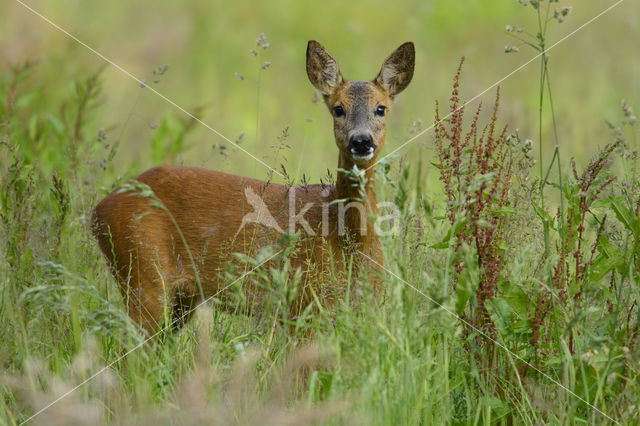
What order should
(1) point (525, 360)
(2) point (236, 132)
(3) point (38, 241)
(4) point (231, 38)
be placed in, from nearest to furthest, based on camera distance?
(1) point (525, 360), (3) point (38, 241), (2) point (236, 132), (4) point (231, 38)

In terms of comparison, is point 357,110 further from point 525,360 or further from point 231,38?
point 231,38

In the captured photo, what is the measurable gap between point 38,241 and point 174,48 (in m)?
5.79

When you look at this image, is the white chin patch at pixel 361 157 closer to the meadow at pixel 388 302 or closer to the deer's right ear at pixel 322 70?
the meadow at pixel 388 302

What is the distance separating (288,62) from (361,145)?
5966 mm

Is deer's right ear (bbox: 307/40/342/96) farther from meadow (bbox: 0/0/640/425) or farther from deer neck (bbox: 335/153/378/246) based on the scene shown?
deer neck (bbox: 335/153/378/246)

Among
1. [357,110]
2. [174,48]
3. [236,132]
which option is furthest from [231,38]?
[357,110]

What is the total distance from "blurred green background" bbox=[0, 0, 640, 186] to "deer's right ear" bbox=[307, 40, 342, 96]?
4.54ft

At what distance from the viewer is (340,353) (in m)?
2.92

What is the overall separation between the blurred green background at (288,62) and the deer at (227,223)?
1581mm

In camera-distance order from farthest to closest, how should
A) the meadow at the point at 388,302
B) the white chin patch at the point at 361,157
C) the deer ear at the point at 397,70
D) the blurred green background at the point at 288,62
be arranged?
the blurred green background at the point at 288,62
the deer ear at the point at 397,70
the white chin patch at the point at 361,157
the meadow at the point at 388,302

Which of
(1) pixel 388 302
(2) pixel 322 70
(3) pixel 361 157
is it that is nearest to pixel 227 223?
(3) pixel 361 157

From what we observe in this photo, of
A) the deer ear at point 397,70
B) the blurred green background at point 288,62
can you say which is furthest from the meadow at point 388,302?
the deer ear at point 397,70

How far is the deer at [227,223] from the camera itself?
4.47 m

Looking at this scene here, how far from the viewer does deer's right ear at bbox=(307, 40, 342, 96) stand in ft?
16.7
